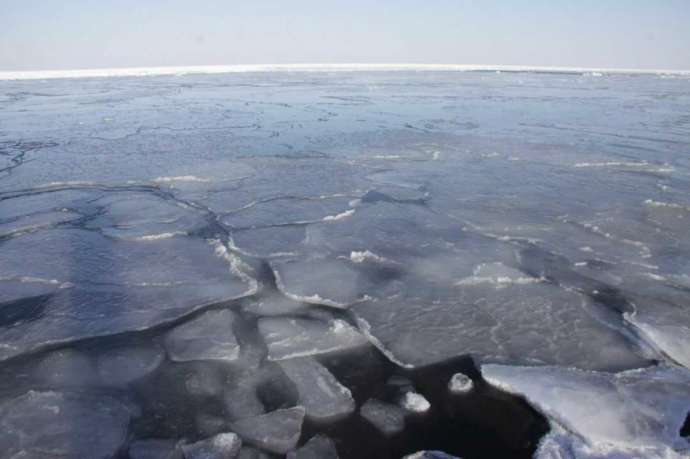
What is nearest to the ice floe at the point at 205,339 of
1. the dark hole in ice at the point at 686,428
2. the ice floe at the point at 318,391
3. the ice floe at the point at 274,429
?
the ice floe at the point at 318,391

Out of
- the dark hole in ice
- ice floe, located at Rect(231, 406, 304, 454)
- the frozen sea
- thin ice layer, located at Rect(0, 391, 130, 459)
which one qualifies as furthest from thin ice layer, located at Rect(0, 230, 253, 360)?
the dark hole in ice

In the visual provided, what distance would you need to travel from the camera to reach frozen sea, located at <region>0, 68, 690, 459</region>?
1775 mm

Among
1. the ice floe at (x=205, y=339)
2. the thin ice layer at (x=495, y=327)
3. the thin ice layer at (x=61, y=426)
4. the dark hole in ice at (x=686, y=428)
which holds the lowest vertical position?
the thin ice layer at (x=61, y=426)

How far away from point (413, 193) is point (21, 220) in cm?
383

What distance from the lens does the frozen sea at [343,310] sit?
1775mm

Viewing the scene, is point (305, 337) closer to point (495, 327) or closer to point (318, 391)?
point (318, 391)

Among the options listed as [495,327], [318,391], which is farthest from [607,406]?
[318,391]

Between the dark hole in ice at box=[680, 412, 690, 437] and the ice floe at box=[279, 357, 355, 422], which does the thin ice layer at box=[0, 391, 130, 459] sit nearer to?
the ice floe at box=[279, 357, 355, 422]

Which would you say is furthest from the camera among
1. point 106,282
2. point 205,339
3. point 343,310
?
point 106,282

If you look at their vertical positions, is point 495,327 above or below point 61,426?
above

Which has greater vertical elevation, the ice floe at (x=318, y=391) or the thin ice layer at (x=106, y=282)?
the thin ice layer at (x=106, y=282)

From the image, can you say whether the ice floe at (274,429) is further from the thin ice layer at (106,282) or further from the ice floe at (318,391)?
the thin ice layer at (106,282)

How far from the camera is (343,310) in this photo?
2670 mm

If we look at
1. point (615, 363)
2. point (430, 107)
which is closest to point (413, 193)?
point (615, 363)
